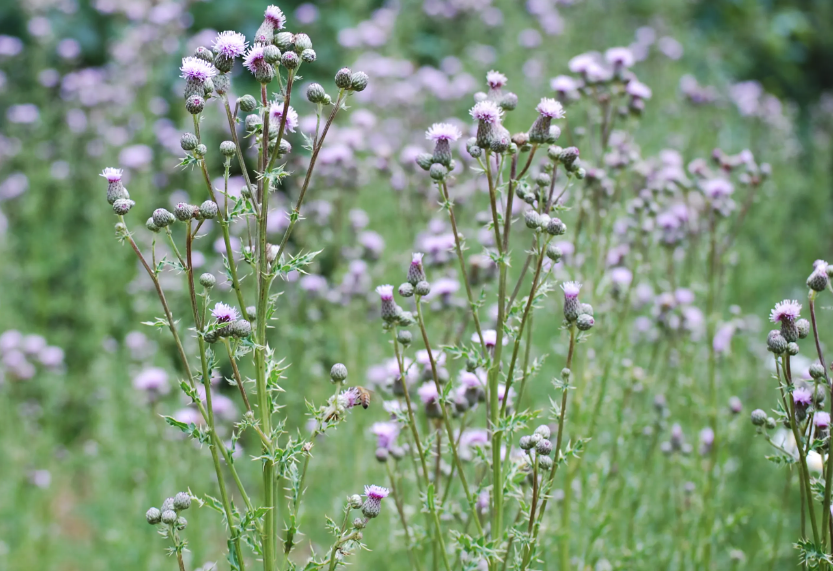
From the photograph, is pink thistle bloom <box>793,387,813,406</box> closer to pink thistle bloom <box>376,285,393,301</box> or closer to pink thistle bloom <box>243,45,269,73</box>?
pink thistle bloom <box>376,285,393,301</box>

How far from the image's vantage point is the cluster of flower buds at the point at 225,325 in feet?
6.06

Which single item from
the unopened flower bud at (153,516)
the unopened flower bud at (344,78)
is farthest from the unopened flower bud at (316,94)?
the unopened flower bud at (153,516)

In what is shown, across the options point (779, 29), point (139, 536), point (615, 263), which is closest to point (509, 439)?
point (615, 263)

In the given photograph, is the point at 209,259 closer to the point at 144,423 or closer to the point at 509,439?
the point at 144,423

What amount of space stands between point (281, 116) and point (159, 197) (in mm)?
4730

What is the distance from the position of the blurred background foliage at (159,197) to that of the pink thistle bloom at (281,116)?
2.25 m

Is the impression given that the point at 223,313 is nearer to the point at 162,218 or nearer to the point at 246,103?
the point at 162,218

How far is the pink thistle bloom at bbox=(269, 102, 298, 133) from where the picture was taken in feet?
6.66

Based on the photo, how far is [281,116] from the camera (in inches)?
80.5

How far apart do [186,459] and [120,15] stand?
5014 millimetres

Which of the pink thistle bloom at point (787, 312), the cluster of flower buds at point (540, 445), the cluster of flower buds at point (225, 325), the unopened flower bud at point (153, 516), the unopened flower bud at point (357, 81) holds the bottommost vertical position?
the unopened flower bud at point (153, 516)

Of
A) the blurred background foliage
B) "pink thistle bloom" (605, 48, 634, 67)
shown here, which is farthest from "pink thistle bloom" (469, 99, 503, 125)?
the blurred background foliage

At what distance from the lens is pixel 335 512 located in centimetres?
391

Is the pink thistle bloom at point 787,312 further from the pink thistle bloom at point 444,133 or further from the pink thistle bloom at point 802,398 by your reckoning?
the pink thistle bloom at point 444,133
